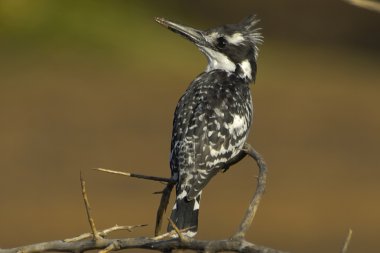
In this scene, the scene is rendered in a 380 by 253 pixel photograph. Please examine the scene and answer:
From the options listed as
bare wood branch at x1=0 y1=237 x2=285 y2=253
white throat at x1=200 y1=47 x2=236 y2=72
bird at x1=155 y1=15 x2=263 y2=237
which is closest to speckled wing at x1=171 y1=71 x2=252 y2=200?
bird at x1=155 y1=15 x2=263 y2=237

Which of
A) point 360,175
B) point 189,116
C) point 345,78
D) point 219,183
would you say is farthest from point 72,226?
point 345,78

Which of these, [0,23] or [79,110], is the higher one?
[0,23]

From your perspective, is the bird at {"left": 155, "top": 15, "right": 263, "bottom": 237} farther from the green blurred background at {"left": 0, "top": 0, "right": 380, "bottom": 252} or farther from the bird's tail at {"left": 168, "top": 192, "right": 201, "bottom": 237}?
the green blurred background at {"left": 0, "top": 0, "right": 380, "bottom": 252}

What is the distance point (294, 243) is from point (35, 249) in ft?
41.0

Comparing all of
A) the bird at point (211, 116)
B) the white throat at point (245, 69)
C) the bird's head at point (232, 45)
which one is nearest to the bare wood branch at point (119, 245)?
the bird at point (211, 116)

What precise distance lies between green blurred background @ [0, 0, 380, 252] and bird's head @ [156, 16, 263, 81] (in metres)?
7.04

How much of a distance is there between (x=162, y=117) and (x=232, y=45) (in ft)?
44.2

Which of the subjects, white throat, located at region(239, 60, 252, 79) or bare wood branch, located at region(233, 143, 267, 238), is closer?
bare wood branch, located at region(233, 143, 267, 238)

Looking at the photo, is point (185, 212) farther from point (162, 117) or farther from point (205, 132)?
point (162, 117)

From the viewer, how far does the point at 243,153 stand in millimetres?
7359

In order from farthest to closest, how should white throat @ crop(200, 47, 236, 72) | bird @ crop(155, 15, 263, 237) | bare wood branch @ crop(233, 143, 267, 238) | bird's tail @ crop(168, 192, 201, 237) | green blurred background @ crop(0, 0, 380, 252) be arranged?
green blurred background @ crop(0, 0, 380, 252)
white throat @ crop(200, 47, 236, 72)
bird @ crop(155, 15, 263, 237)
bird's tail @ crop(168, 192, 201, 237)
bare wood branch @ crop(233, 143, 267, 238)

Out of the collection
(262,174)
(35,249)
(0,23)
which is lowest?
(35,249)

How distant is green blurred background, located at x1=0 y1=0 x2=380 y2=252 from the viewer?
1766cm

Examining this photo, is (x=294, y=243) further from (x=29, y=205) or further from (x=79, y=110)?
(x=79, y=110)
